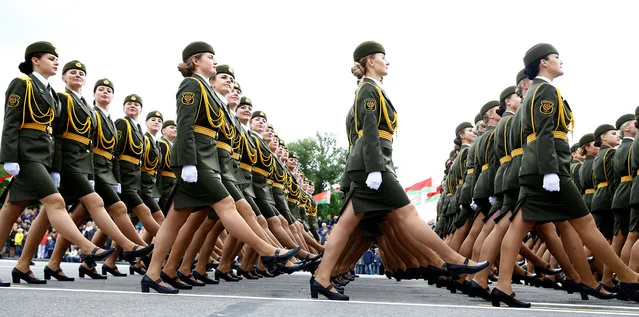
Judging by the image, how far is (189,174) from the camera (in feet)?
20.2

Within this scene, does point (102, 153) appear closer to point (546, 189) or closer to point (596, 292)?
point (546, 189)

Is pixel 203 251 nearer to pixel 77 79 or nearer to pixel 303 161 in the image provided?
pixel 77 79

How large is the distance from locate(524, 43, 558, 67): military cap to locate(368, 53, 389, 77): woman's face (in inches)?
47.5

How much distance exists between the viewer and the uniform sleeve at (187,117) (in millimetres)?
6219

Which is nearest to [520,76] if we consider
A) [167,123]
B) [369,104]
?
[369,104]

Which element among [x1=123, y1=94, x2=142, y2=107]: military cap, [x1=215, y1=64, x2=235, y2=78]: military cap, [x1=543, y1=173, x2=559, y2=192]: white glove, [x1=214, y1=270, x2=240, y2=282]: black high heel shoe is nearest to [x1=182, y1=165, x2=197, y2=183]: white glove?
[x1=215, y1=64, x2=235, y2=78]: military cap

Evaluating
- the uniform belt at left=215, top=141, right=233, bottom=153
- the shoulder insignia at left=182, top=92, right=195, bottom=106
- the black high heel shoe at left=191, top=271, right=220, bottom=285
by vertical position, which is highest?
the shoulder insignia at left=182, top=92, right=195, bottom=106

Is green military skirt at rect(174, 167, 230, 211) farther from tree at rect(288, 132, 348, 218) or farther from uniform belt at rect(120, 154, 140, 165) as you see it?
tree at rect(288, 132, 348, 218)

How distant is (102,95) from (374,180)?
443cm

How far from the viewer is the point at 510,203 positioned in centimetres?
660

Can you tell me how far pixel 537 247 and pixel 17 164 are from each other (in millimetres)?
7074

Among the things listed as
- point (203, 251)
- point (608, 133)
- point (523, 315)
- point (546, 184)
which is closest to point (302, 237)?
point (203, 251)

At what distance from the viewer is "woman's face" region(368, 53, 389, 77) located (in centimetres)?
647

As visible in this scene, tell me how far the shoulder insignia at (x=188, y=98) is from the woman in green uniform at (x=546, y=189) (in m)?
2.77
